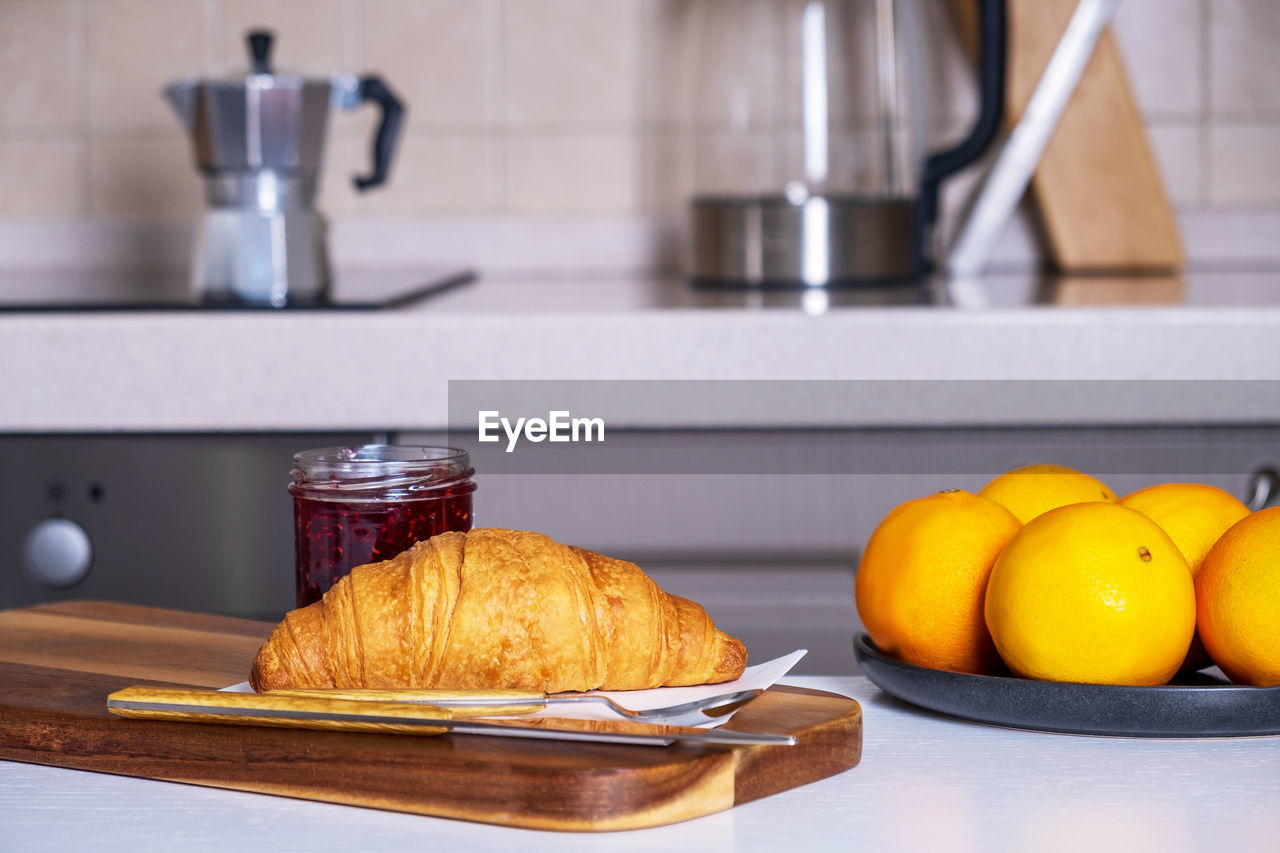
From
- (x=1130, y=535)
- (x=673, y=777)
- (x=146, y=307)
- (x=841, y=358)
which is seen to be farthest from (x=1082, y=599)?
(x=146, y=307)

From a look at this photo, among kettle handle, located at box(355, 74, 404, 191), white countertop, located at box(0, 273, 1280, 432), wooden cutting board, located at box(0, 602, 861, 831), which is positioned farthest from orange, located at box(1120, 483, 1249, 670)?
kettle handle, located at box(355, 74, 404, 191)

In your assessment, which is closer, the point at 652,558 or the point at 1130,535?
the point at 1130,535

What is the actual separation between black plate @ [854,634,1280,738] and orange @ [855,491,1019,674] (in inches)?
0.8

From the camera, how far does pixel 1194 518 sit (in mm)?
582

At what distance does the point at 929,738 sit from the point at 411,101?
1.56 m

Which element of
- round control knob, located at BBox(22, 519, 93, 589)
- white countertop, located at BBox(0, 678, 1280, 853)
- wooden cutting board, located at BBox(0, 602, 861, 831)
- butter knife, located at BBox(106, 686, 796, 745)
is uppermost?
butter knife, located at BBox(106, 686, 796, 745)

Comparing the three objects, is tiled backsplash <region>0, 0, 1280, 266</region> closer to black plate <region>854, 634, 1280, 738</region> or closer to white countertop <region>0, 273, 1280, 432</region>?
white countertop <region>0, 273, 1280, 432</region>

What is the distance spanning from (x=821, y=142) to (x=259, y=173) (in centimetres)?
59

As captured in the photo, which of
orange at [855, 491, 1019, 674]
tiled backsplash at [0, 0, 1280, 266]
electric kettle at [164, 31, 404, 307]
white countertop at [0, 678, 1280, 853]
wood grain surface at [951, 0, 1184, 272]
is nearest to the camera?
white countertop at [0, 678, 1280, 853]

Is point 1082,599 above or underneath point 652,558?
above

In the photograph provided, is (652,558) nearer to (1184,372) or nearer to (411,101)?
(1184,372)

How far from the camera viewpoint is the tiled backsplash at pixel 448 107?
1.92 m

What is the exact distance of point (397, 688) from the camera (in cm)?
Result: 52

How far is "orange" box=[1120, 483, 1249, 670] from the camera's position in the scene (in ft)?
1.89
